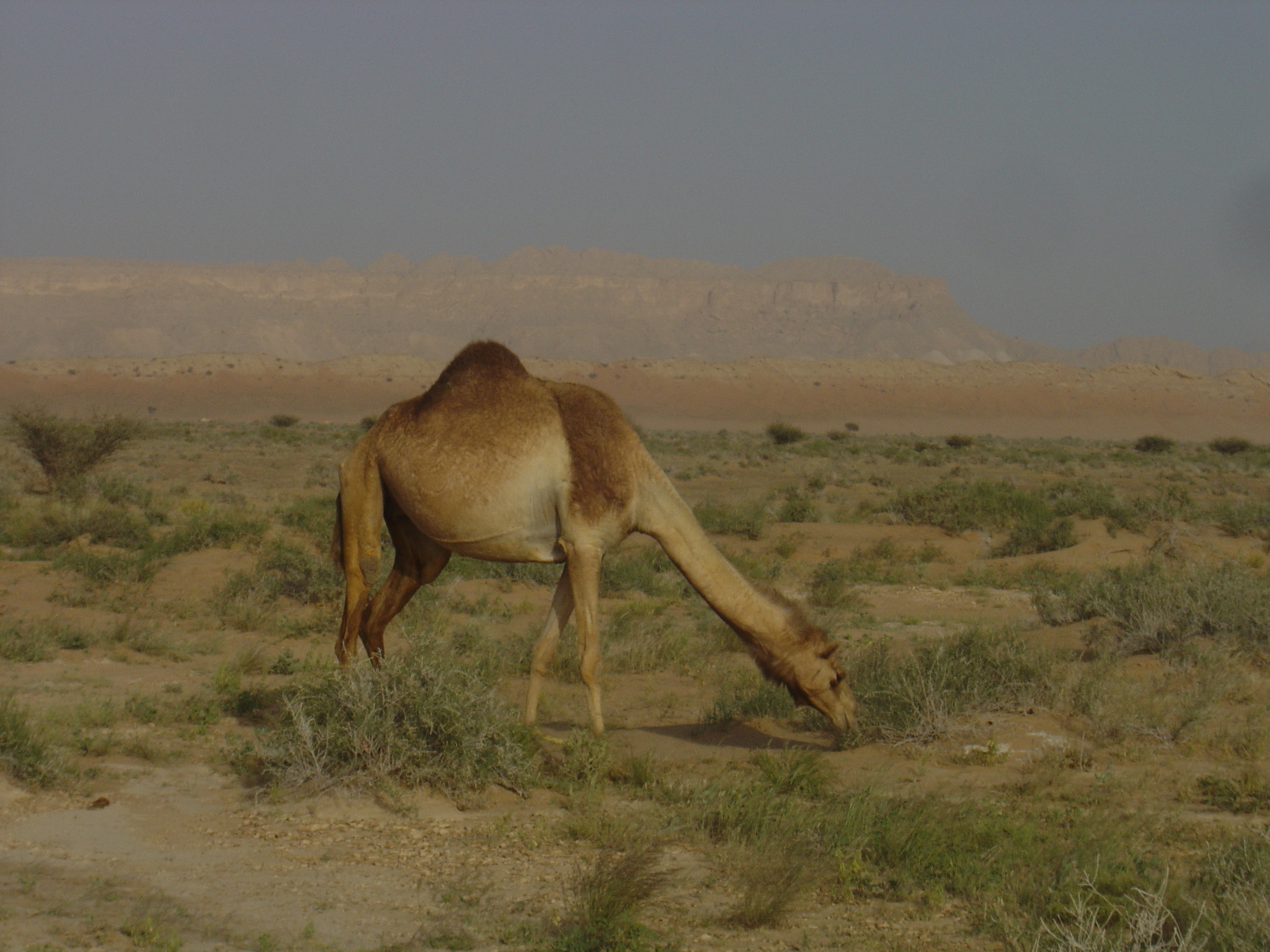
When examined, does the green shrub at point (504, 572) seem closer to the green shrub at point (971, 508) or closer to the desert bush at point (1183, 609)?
the desert bush at point (1183, 609)

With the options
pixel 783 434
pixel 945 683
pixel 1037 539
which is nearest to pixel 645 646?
pixel 945 683

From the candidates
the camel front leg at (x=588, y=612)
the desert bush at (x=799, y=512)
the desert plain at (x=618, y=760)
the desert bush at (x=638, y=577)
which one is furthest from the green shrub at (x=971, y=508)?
the camel front leg at (x=588, y=612)

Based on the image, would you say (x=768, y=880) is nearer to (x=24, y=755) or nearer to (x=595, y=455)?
(x=595, y=455)

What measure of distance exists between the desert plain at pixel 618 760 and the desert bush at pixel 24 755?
0.06 ft

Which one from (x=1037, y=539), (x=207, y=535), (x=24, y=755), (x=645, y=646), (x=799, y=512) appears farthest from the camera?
(x=799, y=512)

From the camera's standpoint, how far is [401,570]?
24.6 feet

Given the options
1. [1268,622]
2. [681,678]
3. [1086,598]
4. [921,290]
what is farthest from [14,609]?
[921,290]

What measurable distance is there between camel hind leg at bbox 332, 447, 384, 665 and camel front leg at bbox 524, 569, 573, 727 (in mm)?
1196

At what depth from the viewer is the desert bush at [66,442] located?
2144 centimetres

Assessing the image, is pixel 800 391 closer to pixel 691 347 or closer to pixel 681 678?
pixel 691 347

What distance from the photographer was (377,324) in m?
160

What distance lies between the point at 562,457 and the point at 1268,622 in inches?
244

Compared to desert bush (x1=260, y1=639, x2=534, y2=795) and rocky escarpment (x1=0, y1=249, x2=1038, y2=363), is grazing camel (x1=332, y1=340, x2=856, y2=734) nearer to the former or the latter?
desert bush (x1=260, y1=639, x2=534, y2=795)

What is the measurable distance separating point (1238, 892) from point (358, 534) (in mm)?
5274
